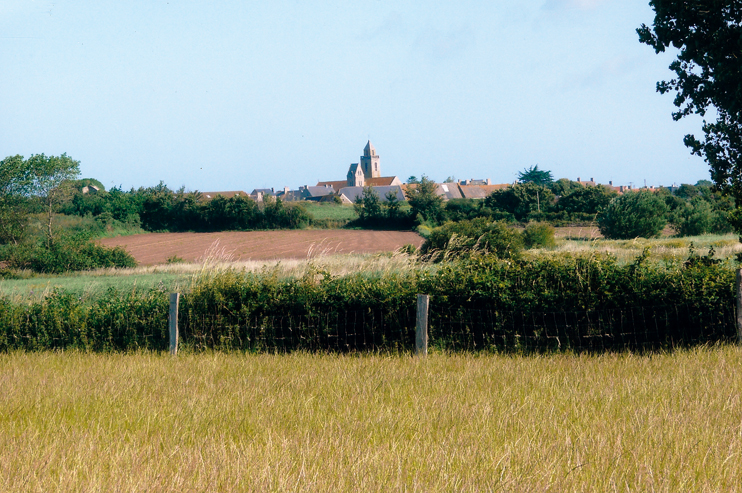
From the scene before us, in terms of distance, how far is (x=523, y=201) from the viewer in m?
62.9

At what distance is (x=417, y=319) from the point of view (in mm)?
8750

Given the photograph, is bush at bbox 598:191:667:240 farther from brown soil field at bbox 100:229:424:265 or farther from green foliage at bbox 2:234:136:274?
green foliage at bbox 2:234:136:274

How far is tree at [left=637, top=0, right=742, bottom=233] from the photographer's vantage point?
9789 millimetres

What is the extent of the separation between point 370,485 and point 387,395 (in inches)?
98.8

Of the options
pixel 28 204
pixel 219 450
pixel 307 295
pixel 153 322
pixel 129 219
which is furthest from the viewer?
pixel 129 219

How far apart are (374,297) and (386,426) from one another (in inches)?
184

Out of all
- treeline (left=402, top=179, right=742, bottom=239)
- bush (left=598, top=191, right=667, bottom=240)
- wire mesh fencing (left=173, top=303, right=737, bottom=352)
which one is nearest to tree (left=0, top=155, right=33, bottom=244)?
treeline (left=402, top=179, right=742, bottom=239)

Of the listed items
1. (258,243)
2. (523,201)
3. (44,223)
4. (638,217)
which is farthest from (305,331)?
(523,201)

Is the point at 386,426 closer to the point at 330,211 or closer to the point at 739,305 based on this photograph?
the point at 739,305

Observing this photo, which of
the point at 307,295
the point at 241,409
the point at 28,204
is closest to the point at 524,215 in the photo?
the point at 28,204

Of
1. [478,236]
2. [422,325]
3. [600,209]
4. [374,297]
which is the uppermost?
[600,209]

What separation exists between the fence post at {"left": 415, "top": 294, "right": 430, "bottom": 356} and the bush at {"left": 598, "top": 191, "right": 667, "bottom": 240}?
42.7 m

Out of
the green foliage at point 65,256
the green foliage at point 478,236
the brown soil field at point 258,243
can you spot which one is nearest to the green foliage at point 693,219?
the brown soil field at point 258,243

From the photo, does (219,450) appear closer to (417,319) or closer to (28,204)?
(417,319)
